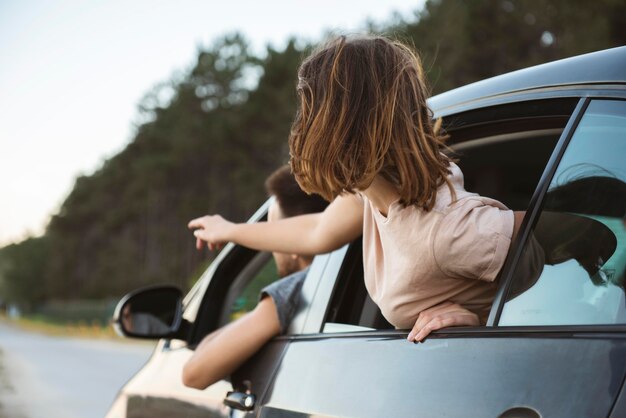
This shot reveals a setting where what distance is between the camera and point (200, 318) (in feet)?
9.92

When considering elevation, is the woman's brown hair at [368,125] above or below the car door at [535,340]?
above

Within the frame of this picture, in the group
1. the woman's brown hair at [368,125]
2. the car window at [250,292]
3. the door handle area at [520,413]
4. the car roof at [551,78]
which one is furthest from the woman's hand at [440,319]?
the car window at [250,292]

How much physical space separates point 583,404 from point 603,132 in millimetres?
493

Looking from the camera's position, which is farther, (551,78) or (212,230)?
(212,230)

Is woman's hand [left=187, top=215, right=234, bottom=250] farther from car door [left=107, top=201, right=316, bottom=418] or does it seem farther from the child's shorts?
car door [left=107, top=201, right=316, bottom=418]

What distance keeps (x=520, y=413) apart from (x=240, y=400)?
108 cm

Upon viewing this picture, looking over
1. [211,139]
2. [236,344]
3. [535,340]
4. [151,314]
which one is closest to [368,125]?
[535,340]

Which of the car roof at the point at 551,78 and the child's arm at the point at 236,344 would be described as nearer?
the car roof at the point at 551,78

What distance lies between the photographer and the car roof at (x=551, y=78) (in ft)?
5.12

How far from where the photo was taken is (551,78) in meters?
1.76

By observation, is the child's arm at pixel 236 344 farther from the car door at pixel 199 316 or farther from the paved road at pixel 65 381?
the paved road at pixel 65 381

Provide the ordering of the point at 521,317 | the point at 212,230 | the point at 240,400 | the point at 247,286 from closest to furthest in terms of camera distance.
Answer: the point at 521,317 → the point at 240,400 → the point at 212,230 → the point at 247,286

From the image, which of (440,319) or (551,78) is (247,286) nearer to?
(440,319)

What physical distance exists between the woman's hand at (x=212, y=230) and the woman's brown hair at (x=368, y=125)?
0.64 m
